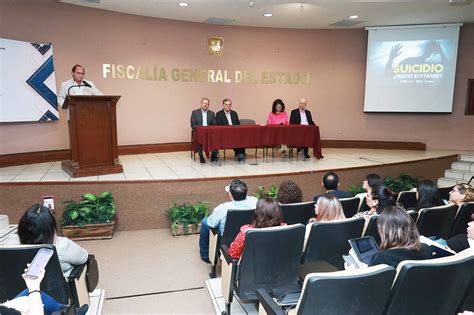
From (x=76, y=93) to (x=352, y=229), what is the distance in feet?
13.5

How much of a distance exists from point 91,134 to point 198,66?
153 inches

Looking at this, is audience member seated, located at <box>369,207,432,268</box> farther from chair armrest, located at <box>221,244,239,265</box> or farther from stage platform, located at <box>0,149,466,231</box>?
stage platform, located at <box>0,149,466,231</box>

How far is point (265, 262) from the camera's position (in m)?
2.30

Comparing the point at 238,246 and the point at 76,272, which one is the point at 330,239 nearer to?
the point at 238,246

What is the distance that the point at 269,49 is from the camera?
8.48 meters

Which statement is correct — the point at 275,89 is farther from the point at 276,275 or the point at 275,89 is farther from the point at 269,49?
the point at 276,275

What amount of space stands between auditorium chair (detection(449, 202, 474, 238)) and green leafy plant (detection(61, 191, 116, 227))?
366 centimetres

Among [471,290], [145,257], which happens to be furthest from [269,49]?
[471,290]

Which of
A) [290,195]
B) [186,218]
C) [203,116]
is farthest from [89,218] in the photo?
[203,116]

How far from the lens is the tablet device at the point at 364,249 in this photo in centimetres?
188

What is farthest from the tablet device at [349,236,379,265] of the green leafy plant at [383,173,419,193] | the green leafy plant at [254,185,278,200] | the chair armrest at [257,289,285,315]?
the green leafy plant at [383,173,419,193]

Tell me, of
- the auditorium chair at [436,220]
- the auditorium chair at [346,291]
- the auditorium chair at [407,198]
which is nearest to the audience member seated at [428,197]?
the auditorium chair at [436,220]

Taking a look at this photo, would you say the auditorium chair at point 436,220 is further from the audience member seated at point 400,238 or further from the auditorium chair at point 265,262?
the auditorium chair at point 265,262

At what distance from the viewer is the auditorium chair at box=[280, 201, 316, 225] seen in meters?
3.03
